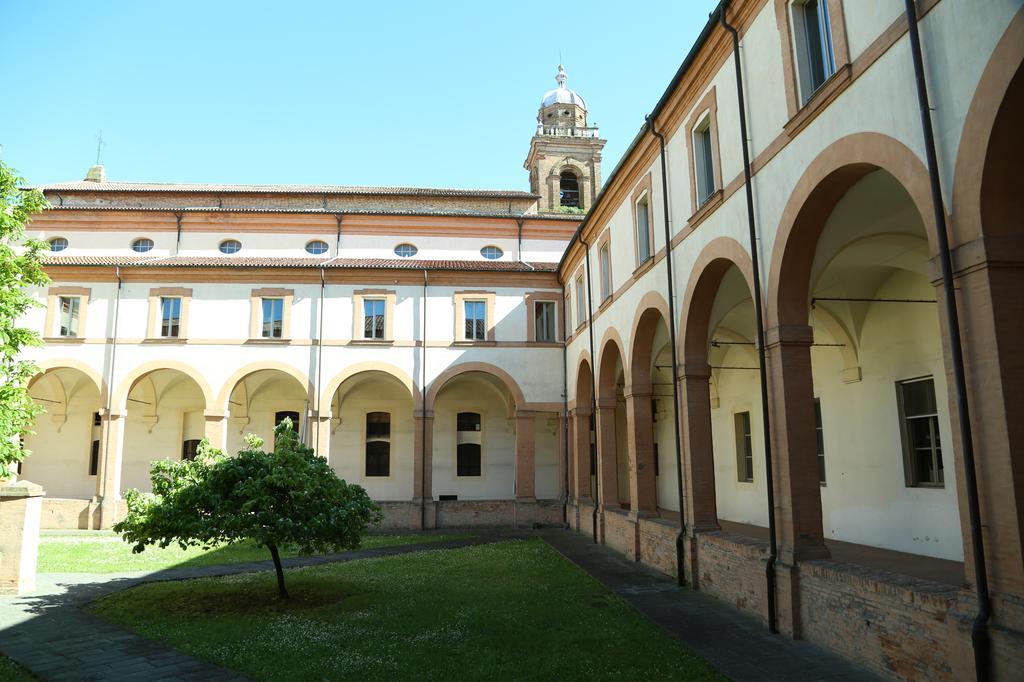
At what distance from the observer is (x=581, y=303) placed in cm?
2145

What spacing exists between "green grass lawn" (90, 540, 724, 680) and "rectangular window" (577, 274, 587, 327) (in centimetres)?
884

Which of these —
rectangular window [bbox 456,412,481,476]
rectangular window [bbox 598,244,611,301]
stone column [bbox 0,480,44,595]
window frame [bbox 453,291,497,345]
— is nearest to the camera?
stone column [bbox 0,480,44,595]

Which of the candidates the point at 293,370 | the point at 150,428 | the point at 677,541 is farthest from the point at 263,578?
the point at 150,428

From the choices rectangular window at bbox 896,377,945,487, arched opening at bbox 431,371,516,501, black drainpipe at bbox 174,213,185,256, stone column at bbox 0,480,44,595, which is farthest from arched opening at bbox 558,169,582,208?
stone column at bbox 0,480,44,595

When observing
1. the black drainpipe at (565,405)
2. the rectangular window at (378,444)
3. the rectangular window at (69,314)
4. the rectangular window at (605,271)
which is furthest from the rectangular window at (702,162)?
the rectangular window at (69,314)

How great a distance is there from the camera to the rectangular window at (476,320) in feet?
79.9

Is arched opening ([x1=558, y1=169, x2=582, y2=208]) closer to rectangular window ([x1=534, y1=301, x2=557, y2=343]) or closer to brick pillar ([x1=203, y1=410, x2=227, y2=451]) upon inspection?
rectangular window ([x1=534, y1=301, x2=557, y2=343])

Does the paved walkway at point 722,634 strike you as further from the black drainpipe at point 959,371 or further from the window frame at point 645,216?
the window frame at point 645,216

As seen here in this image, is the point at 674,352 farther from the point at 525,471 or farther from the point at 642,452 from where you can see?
the point at 525,471

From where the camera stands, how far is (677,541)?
1200 cm

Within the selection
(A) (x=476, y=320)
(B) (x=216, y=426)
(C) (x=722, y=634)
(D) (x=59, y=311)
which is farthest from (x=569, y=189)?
(C) (x=722, y=634)

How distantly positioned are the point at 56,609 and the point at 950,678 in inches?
447

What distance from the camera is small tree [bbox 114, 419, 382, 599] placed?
993cm

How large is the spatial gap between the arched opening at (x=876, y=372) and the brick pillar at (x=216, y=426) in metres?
17.6
